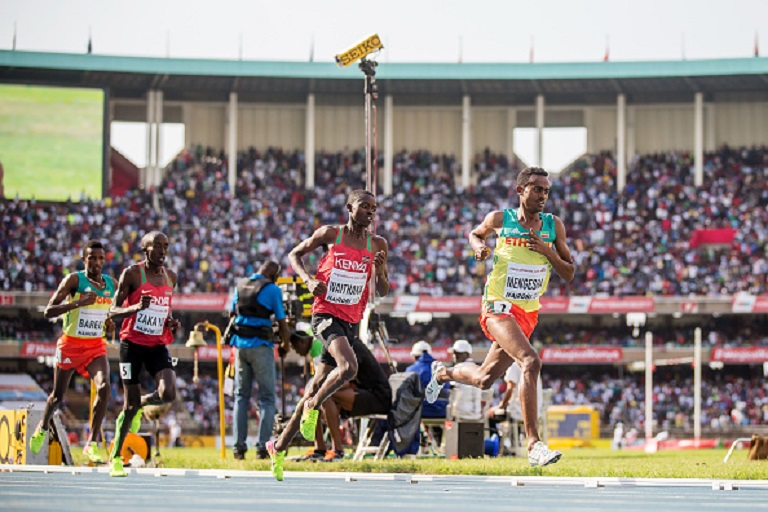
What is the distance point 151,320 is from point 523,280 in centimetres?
345

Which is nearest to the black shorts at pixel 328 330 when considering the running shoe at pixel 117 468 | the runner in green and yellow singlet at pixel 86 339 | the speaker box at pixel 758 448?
the running shoe at pixel 117 468

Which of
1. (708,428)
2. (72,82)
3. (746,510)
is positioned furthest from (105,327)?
(72,82)

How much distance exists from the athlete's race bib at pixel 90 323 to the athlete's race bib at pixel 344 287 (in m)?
3.69

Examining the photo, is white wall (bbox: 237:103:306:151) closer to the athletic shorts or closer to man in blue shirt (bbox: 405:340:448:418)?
man in blue shirt (bbox: 405:340:448:418)

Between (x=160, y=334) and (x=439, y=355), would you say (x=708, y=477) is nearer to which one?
(x=160, y=334)

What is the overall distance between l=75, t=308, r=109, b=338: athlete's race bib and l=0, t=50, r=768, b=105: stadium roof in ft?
132

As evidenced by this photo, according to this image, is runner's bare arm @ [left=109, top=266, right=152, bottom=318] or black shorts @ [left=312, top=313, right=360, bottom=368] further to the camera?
runner's bare arm @ [left=109, top=266, right=152, bottom=318]

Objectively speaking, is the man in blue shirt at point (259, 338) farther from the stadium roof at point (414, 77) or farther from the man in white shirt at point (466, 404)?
the stadium roof at point (414, 77)

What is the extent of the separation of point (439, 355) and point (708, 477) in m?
36.3

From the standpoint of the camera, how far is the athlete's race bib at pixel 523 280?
35.2 feet

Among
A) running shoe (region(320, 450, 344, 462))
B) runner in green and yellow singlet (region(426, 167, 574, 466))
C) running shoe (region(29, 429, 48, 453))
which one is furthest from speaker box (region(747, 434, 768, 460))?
running shoe (region(29, 429, 48, 453))

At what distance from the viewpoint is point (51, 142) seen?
5119 centimetres

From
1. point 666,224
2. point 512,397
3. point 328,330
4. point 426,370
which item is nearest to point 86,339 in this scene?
point 328,330

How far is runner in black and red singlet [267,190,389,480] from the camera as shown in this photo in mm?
10828
